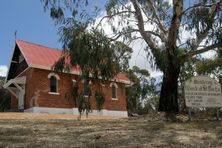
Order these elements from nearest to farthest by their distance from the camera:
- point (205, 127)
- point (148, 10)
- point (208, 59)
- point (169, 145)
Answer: point (169, 145)
point (205, 127)
point (148, 10)
point (208, 59)

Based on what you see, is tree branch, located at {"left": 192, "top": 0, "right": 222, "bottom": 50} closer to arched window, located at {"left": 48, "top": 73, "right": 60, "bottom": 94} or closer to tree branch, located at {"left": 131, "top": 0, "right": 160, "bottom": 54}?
tree branch, located at {"left": 131, "top": 0, "right": 160, "bottom": 54}

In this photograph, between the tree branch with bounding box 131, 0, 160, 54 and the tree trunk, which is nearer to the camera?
the tree trunk

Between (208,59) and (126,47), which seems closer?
(126,47)

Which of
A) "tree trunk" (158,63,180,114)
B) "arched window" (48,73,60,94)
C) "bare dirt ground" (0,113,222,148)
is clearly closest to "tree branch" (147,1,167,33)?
"tree trunk" (158,63,180,114)

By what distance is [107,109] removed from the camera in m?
34.7

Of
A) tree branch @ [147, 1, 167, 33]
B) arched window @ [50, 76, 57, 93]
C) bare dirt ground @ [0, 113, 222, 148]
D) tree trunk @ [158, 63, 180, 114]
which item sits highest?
tree branch @ [147, 1, 167, 33]

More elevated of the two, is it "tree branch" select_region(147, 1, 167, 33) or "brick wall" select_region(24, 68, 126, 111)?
"tree branch" select_region(147, 1, 167, 33)

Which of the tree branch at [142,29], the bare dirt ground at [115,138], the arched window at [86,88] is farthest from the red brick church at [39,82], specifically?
the bare dirt ground at [115,138]

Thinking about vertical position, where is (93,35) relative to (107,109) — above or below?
above

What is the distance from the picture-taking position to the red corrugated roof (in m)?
30.3

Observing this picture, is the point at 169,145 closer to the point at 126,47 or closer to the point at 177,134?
the point at 177,134

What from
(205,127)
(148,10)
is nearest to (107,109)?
(148,10)

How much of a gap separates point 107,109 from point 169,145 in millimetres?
26559

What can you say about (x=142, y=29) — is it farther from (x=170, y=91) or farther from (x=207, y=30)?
(x=170, y=91)
